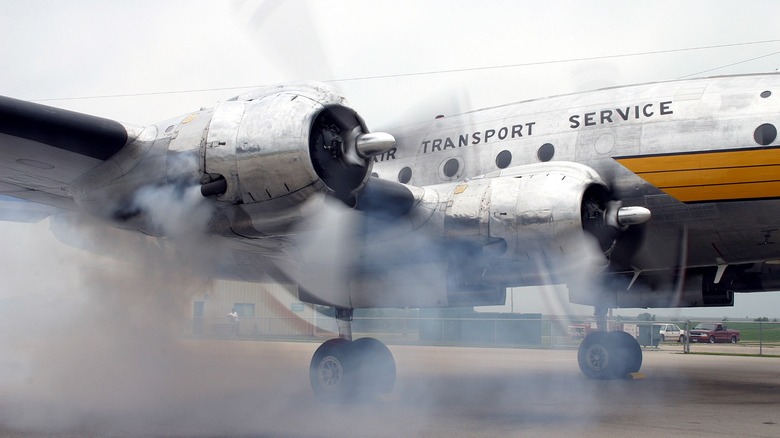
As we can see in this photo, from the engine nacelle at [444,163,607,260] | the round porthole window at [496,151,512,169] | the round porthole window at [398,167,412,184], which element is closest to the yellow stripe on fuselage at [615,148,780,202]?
the engine nacelle at [444,163,607,260]

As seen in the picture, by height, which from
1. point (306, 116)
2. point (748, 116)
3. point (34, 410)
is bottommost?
point (34, 410)

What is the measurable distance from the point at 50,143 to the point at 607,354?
33.0 ft

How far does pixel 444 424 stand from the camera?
8.30 meters

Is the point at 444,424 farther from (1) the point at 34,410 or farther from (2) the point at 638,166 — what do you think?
(1) the point at 34,410

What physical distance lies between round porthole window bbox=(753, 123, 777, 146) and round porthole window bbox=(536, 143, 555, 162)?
2.66m

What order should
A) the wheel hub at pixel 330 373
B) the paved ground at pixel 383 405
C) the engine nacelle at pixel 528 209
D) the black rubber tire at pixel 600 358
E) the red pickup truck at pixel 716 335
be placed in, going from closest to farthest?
the paved ground at pixel 383 405 → the engine nacelle at pixel 528 209 → the wheel hub at pixel 330 373 → the black rubber tire at pixel 600 358 → the red pickup truck at pixel 716 335

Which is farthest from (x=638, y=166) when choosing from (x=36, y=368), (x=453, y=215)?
(x=36, y=368)

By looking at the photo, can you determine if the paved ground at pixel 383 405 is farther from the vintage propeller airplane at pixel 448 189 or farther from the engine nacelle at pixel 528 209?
the engine nacelle at pixel 528 209

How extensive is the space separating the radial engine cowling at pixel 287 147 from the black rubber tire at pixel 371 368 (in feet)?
12.8

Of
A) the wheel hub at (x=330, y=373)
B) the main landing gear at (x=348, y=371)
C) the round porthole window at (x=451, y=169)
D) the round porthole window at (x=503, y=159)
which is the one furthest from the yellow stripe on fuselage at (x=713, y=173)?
the wheel hub at (x=330, y=373)

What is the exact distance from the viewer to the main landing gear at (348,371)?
35.4 ft

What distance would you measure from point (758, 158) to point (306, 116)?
5.98m

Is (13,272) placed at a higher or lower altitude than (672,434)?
higher

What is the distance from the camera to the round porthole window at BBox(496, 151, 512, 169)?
11.1m
